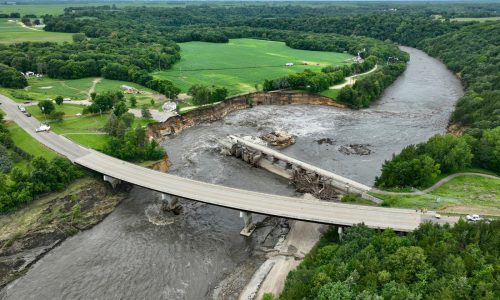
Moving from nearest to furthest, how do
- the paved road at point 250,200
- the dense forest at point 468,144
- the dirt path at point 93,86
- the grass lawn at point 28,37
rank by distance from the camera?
the paved road at point 250,200 → the dense forest at point 468,144 → the dirt path at point 93,86 → the grass lawn at point 28,37

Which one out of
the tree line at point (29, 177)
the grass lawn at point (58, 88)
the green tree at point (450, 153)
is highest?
the green tree at point (450, 153)

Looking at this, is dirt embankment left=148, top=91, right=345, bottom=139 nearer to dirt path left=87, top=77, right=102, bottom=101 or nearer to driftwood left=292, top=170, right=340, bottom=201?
dirt path left=87, top=77, right=102, bottom=101

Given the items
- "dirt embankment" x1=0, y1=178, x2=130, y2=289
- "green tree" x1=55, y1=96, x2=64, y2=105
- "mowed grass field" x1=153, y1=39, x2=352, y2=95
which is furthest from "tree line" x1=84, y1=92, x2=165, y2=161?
"mowed grass field" x1=153, y1=39, x2=352, y2=95

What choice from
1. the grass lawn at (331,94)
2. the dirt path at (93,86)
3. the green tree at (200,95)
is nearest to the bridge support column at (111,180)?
the green tree at (200,95)

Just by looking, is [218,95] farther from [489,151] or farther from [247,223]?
[489,151]

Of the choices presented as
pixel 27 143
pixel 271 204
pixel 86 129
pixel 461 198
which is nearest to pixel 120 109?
pixel 86 129

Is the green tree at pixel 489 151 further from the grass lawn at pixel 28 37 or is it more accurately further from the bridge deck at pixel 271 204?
the grass lawn at pixel 28 37

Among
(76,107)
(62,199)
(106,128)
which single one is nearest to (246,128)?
(106,128)
